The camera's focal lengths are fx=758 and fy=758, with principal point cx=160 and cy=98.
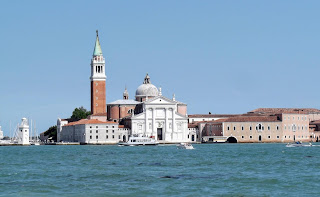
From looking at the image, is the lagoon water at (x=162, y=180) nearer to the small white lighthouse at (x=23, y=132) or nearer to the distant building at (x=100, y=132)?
the distant building at (x=100, y=132)

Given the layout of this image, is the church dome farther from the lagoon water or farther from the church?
the lagoon water

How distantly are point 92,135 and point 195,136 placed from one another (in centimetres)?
1405

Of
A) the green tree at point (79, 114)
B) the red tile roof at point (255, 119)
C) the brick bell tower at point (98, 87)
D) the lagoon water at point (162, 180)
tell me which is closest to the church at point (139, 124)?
the brick bell tower at point (98, 87)

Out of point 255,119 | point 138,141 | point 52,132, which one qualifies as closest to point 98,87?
point 52,132

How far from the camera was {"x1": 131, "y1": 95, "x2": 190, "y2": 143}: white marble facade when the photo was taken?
298ft

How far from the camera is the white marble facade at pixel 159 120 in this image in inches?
3580

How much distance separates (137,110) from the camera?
9706cm

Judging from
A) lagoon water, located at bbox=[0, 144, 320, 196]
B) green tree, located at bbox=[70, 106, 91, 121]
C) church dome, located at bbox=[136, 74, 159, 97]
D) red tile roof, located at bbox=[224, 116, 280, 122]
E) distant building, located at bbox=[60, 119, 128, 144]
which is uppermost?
church dome, located at bbox=[136, 74, 159, 97]

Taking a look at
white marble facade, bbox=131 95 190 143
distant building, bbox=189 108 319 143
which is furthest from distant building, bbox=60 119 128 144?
distant building, bbox=189 108 319 143

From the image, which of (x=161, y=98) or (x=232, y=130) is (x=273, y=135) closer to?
(x=232, y=130)

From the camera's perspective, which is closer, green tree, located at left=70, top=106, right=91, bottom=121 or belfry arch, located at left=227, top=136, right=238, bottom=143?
belfry arch, located at left=227, top=136, right=238, bottom=143

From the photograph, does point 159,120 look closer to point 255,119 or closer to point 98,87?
point 255,119

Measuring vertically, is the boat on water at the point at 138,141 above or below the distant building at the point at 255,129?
below

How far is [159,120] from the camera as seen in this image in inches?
3600
